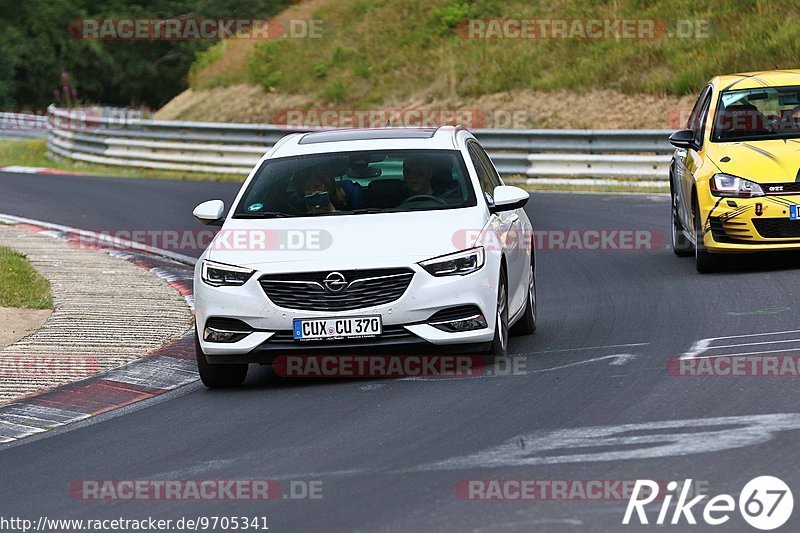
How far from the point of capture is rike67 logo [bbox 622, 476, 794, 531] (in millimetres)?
5855

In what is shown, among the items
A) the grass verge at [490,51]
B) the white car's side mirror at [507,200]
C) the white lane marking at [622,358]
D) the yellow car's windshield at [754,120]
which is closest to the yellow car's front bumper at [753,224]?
the yellow car's windshield at [754,120]

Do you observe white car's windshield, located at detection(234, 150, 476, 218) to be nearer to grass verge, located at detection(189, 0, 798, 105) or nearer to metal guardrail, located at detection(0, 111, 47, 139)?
grass verge, located at detection(189, 0, 798, 105)

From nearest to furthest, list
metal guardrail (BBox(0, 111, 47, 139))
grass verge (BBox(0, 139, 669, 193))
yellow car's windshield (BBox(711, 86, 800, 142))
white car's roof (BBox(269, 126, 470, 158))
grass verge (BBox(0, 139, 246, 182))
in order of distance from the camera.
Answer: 1. white car's roof (BBox(269, 126, 470, 158))
2. yellow car's windshield (BBox(711, 86, 800, 142))
3. grass verge (BBox(0, 139, 669, 193))
4. grass verge (BBox(0, 139, 246, 182))
5. metal guardrail (BBox(0, 111, 47, 139))

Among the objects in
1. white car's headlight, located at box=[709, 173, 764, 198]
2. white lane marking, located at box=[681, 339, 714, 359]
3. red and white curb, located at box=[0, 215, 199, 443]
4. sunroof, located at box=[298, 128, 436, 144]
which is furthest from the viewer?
white car's headlight, located at box=[709, 173, 764, 198]

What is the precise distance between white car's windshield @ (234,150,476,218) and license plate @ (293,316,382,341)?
1.16 metres

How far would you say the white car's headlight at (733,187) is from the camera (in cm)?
1333

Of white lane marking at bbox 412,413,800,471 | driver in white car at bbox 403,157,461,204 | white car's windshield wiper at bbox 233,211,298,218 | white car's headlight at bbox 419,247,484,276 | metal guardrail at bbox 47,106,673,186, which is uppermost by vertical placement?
driver in white car at bbox 403,157,461,204

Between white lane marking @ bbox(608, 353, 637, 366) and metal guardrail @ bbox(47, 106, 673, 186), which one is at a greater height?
white lane marking @ bbox(608, 353, 637, 366)

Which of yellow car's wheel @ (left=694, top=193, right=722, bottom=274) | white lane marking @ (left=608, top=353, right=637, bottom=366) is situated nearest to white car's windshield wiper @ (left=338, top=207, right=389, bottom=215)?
white lane marking @ (left=608, top=353, right=637, bottom=366)

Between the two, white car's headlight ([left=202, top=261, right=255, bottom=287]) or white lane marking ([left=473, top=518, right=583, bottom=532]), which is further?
white car's headlight ([left=202, top=261, right=255, bottom=287])

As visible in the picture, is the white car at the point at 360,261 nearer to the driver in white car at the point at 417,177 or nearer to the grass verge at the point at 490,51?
the driver in white car at the point at 417,177

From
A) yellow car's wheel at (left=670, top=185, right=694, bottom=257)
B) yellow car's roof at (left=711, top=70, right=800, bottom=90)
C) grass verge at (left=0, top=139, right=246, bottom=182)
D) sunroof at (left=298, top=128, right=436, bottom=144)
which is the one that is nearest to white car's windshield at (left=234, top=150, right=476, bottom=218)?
sunroof at (left=298, top=128, right=436, bottom=144)

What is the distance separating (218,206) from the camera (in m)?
10.5

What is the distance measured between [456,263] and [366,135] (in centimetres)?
209
